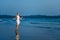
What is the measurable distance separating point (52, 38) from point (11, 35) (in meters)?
1.88

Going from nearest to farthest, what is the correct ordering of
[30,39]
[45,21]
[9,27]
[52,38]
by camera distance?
[30,39]
[52,38]
[9,27]
[45,21]

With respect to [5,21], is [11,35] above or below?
below

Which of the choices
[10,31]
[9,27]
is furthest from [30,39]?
[9,27]

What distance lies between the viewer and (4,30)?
10047 mm

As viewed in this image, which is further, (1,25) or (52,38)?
(1,25)

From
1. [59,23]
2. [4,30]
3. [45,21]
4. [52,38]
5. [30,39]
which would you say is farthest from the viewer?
[45,21]

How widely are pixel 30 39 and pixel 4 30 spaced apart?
7.52 ft

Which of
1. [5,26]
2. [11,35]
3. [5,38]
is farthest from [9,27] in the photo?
[5,38]

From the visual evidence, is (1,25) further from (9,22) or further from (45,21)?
(45,21)

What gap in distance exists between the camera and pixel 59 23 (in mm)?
12109

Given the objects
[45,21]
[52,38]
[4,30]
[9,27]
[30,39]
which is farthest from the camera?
[45,21]

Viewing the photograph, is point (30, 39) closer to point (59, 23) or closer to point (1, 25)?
point (1, 25)

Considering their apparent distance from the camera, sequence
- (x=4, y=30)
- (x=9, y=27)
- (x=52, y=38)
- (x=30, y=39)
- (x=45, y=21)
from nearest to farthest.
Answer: (x=30, y=39), (x=52, y=38), (x=4, y=30), (x=9, y=27), (x=45, y=21)

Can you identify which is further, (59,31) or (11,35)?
(59,31)
